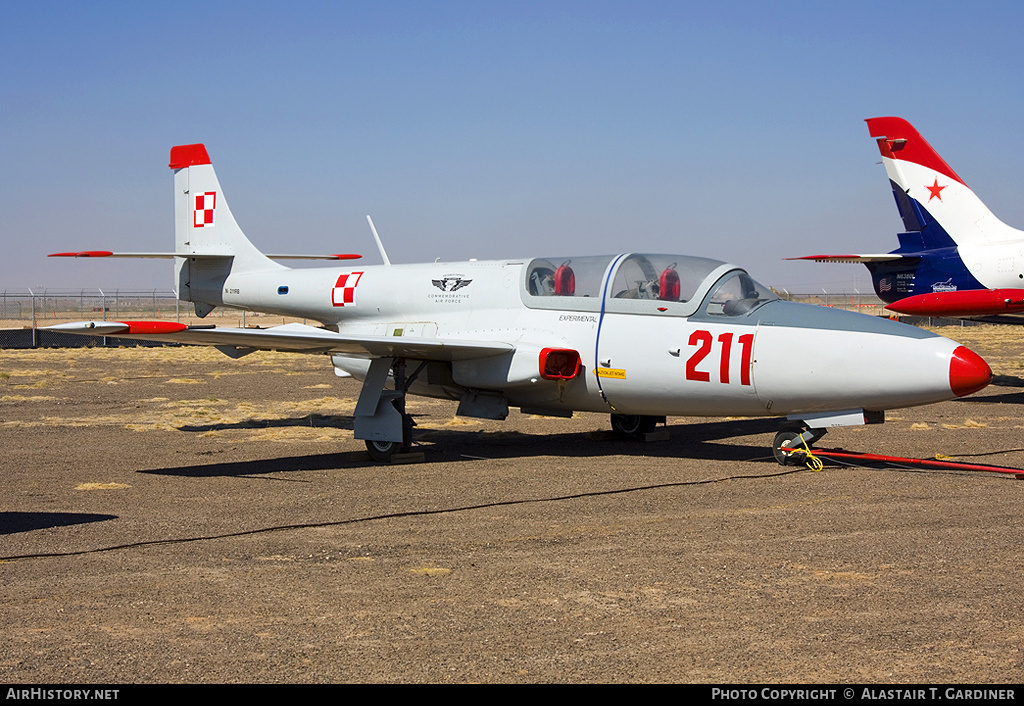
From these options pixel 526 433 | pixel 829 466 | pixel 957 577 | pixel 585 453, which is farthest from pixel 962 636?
pixel 526 433

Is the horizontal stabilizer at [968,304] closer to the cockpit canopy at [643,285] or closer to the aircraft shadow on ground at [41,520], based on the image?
the cockpit canopy at [643,285]

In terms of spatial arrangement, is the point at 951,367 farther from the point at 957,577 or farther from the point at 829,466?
the point at 957,577

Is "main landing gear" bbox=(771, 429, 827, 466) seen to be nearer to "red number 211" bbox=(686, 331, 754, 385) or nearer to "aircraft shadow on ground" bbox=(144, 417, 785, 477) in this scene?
"aircraft shadow on ground" bbox=(144, 417, 785, 477)

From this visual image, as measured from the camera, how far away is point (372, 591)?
5629mm

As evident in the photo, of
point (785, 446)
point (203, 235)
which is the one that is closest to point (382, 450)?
point (785, 446)

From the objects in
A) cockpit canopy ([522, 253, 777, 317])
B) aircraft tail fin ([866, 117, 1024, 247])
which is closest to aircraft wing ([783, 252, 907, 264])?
aircraft tail fin ([866, 117, 1024, 247])

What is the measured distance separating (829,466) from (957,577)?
14.9 ft

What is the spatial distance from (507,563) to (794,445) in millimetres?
5005

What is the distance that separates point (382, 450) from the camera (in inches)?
449

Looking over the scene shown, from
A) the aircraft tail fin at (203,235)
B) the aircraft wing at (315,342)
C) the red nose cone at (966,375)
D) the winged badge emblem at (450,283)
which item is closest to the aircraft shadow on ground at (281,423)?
the aircraft tail fin at (203,235)

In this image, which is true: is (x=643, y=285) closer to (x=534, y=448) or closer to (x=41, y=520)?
(x=534, y=448)

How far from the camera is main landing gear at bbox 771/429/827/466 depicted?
401 inches

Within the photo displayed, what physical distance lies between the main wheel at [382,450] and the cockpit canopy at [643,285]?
7.97ft
